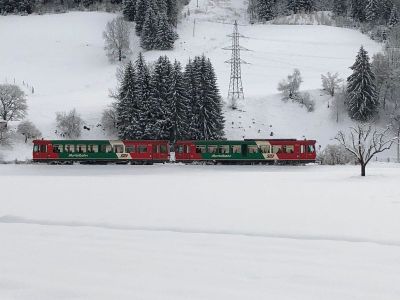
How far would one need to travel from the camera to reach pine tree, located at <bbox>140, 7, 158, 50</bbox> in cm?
8444

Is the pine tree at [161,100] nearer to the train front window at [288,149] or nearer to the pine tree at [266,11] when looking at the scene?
the train front window at [288,149]

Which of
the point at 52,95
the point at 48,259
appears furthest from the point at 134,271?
the point at 52,95

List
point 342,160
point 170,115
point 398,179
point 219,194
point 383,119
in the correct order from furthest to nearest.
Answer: point 383,119 < point 170,115 < point 342,160 < point 398,179 < point 219,194

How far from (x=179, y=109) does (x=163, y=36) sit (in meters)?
38.0

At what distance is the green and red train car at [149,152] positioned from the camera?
137 feet

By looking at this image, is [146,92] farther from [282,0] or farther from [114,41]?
[282,0]

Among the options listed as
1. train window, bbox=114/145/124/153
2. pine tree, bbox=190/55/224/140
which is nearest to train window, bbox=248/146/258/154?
pine tree, bbox=190/55/224/140

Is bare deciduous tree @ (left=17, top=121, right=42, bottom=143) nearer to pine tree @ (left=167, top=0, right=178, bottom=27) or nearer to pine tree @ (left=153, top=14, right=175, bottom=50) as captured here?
pine tree @ (left=153, top=14, right=175, bottom=50)

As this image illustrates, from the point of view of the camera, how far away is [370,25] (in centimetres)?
9844

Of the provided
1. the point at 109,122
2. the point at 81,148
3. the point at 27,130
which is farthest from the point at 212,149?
the point at 27,130

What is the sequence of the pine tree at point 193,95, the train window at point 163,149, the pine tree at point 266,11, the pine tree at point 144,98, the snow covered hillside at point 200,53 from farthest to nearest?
the pine tree at point 266,11
the snow covered hillside at point 200,53
the pine tree at point 193,95
the pine tree at point 144,98
the train window at point 163,149

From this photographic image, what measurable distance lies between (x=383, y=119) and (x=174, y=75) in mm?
28605

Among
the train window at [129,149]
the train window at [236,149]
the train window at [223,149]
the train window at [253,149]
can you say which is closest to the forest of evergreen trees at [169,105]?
the train window at [129,149]

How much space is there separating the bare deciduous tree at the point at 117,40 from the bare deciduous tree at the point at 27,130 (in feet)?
113
